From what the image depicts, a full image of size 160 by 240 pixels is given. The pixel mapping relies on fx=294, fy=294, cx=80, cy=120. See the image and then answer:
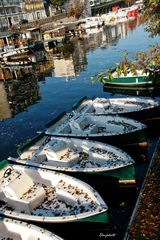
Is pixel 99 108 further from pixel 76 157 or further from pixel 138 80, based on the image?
pixel 138 80

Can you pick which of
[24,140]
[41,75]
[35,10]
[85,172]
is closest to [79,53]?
[41,75]

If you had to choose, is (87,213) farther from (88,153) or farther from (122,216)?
(88,153)

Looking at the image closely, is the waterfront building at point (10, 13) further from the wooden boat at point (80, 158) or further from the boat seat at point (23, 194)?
the boat seat at point (23, 194)

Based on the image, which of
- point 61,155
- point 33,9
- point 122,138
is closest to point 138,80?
point 122,138

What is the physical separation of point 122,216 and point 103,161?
4316 millimetres

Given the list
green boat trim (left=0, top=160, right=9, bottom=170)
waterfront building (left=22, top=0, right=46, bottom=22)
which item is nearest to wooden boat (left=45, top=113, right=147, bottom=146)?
green boat trim (left=0, top=160, right=9, bottom=170)

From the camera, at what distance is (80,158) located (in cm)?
2138

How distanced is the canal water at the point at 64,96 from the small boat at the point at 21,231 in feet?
5.14

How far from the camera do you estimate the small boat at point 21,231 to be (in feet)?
Answer: 46.3

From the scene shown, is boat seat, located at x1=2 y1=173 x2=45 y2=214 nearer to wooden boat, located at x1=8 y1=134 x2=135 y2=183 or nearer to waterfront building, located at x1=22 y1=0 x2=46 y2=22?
wooden boat, located at x1=8 y1=134 x2=135 y2=183

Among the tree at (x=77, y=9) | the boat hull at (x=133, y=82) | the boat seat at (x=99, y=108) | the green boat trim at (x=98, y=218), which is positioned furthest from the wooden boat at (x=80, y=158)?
the tree at (x=77, y=9)

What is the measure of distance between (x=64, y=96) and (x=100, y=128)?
15955 millimetres

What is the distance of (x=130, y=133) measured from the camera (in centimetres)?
2300

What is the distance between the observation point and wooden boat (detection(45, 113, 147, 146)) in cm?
2316
